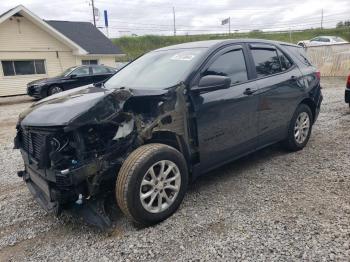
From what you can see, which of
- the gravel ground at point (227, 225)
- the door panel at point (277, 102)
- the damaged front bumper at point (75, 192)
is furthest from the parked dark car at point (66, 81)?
the damaged front bumper at point (75, 192)

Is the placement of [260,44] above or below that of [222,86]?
above

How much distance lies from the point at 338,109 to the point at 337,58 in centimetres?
1149

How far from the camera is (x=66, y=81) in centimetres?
1453

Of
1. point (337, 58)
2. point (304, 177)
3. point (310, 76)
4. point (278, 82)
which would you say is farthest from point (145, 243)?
point (337, 58)

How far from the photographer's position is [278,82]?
4.54m

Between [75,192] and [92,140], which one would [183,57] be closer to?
[92,140]

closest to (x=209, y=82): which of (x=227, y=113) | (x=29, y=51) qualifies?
(x=227, y=113)

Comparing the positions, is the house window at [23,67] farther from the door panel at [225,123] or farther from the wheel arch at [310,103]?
the door panel at [225,123]

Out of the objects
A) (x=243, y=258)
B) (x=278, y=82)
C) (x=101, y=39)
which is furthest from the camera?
(x=101, y=39)

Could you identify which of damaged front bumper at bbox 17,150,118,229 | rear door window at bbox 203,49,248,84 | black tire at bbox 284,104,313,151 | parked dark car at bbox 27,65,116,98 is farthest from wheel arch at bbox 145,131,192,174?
parked dark car at bbox 27,65,116,98

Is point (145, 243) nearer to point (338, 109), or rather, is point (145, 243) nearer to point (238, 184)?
point (238, 184)

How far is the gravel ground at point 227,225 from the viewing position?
9.11 feet

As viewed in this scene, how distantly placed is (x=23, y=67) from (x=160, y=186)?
18692mm

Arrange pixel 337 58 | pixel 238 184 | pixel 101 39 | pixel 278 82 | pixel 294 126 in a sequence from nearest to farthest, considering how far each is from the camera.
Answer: pixel 238 184 → pixel 278 82 → pixel 294 126 → pixel 337 58 → pixel 101 39
